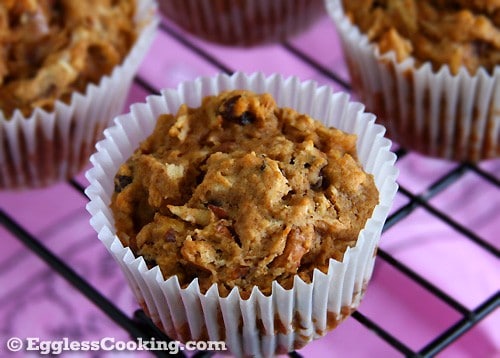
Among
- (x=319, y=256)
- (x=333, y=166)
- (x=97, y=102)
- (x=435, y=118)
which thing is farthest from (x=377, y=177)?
(x=97, y=102)

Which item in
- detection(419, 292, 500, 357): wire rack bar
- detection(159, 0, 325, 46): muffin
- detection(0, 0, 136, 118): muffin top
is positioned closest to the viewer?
detection(419, 292, 500, 357): wire rack bar

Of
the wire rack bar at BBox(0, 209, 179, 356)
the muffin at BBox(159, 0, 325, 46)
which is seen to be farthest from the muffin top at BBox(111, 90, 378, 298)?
the muffin at BBox(159, 0, 325, 46)

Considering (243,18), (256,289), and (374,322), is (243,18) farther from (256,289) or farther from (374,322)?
(256,289)

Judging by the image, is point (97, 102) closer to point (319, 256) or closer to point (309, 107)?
point (309, 107)

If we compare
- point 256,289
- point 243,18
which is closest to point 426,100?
point 243,18

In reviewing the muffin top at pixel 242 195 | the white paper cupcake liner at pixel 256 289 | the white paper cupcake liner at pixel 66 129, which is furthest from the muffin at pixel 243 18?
the muffin top at pixel 242 195

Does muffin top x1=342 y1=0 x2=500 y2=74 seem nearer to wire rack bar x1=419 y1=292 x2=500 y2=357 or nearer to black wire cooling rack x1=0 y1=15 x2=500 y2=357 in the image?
black wire cooling rack x1=0 y1=15 x2=500 y2=357
